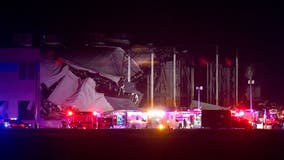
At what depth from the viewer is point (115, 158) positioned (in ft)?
68.4

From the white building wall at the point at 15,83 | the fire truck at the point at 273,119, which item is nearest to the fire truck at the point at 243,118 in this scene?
the fire truck at the point at 273,119

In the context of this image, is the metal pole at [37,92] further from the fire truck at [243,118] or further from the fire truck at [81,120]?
the fire truck at [243,118]

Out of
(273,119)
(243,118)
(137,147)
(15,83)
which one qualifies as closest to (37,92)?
(15,83)

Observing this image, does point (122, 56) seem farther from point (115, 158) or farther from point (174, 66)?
point (115, 158)

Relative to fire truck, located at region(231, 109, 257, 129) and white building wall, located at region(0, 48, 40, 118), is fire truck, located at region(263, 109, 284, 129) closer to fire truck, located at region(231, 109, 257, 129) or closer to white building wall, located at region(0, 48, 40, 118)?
fire truck, located at region(231, 109, 257, 129)

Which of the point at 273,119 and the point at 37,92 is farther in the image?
the point at 37,92

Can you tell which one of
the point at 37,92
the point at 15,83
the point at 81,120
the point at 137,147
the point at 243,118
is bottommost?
the point at 137,147

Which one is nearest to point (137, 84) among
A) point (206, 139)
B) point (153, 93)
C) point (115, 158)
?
point (153, 93)

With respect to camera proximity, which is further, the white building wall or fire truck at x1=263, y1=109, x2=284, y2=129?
the white building wall

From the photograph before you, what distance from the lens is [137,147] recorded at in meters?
22.8

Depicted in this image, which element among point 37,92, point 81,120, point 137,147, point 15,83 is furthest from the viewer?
point 15,83

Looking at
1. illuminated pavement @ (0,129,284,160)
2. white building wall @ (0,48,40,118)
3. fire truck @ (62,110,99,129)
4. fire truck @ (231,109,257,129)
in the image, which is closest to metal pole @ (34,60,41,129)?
white building wall @ (0,48,40,118)

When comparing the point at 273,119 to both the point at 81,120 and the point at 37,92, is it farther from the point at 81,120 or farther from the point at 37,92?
the point at 37,92

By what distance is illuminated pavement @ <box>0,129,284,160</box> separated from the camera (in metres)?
21.2
